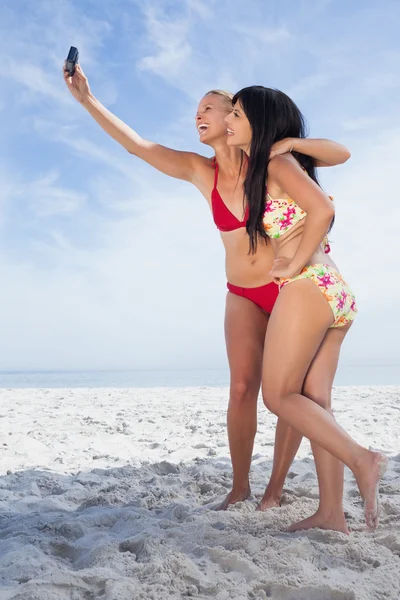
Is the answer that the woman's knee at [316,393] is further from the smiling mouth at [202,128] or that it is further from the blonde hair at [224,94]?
the blonde hair at [224,94]

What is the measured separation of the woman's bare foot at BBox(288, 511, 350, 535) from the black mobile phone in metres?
2.52

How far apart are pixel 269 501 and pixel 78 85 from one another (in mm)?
2370

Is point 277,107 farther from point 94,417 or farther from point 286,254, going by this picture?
point 94,417

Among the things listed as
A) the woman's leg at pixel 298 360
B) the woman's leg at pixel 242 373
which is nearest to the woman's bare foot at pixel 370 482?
the woman's leg at pixel 298 360

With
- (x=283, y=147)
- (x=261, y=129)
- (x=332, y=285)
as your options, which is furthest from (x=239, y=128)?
(x=332, y=285)

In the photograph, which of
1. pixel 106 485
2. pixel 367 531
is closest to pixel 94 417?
pixel 106 485

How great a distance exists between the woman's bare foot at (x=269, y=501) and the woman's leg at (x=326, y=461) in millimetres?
361

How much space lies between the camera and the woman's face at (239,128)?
8.51ft

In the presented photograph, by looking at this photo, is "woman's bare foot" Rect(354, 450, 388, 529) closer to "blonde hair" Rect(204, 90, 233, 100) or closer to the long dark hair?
the long dark hair

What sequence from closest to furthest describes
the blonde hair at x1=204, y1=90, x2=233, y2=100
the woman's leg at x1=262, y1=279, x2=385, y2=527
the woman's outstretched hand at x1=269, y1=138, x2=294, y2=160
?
the woman's leg at x1=262, y1=279, x2=385, y2=527 < the woman's outstretched hand at x1=269, y1=138, x2=294, y2=160 < the blonde hair at x1=204, y1=90, x2=233, y2=100

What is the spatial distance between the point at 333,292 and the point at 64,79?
74.5 inches

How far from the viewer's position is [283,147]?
8.35ft

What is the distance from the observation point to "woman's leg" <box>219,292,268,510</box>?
2998mm

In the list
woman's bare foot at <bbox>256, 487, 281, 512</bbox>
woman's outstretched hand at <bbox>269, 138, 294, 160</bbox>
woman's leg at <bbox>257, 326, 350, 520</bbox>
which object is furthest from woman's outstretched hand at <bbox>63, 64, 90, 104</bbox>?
woman's bare foot at <bbox>256, 487, 281, 512</bbox>
